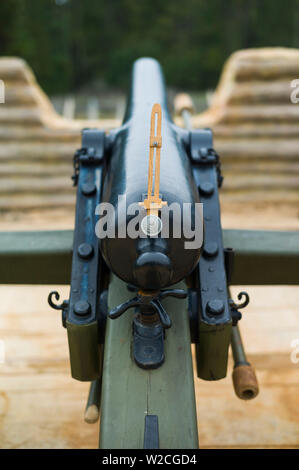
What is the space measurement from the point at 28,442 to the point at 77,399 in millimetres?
354

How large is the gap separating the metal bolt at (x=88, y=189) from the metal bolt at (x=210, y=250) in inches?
16.7

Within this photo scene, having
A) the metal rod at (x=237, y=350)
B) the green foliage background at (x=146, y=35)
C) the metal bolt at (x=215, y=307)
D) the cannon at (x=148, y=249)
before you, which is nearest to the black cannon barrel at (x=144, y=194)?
the cannon at (x=148, y=249)

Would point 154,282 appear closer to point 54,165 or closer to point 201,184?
point 201,184

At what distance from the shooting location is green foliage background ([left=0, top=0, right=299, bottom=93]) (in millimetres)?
24469

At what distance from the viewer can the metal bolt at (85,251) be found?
1.63 meters

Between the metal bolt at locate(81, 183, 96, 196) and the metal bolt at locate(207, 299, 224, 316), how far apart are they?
1.79 feet

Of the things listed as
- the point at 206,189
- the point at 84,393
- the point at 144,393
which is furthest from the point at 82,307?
the point at 84,393

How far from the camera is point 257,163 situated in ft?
16.8

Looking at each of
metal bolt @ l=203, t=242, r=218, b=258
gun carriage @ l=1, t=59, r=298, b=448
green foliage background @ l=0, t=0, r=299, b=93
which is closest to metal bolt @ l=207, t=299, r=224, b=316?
gun carriage @ l=1, t=59, r=298, b=448

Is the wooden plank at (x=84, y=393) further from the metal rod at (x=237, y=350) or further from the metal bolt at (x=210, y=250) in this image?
the metal bolt at (x=210, y=250)

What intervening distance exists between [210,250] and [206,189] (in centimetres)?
24

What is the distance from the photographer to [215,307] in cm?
153

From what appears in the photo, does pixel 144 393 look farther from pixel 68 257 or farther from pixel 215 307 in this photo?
pixel 68 257
